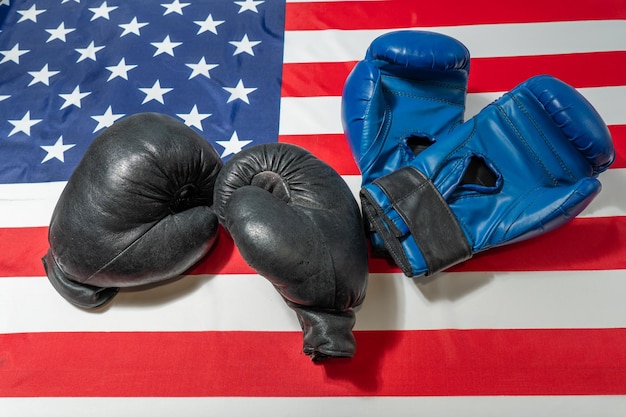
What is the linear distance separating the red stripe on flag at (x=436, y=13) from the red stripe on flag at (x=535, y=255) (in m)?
0.92

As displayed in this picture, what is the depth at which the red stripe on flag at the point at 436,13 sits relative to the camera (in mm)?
2029

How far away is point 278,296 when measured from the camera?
5.06 feet

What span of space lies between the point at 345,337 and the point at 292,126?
0.85 meters

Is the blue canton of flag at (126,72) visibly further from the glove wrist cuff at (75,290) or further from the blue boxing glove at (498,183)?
the blue boxing glove at (498,183)

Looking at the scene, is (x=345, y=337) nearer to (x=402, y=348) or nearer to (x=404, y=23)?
(x=402, y=348)

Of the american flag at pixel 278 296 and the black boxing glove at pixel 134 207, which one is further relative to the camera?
the american flag at pixel 278 296

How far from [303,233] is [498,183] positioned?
0.66 m

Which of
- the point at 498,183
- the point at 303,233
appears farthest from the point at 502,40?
the point at 303,233

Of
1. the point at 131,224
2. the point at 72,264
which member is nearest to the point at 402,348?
the point at 131,224

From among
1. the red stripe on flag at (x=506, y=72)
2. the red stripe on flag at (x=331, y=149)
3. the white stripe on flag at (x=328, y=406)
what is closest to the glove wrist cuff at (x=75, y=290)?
the white stripe on flag at (x=328, y=406)

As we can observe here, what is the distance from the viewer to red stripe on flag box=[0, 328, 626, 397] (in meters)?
1.43

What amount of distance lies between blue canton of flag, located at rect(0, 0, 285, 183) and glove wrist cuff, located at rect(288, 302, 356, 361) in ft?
2.46

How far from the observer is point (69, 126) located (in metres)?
1.88

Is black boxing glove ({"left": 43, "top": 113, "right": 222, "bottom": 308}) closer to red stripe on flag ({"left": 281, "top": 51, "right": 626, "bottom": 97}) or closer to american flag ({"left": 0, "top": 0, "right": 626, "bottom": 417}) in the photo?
american flag ({"left": 0, "top": 0, "right": 626, "bottom": 417})
